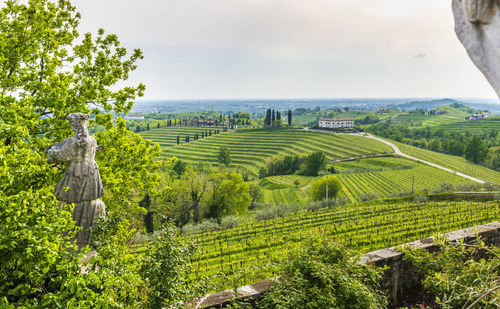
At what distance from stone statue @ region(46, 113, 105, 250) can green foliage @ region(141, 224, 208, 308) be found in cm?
121

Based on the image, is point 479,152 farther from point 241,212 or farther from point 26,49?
point 26,49

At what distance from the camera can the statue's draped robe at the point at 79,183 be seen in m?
5.09

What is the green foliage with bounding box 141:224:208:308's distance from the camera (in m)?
4.23

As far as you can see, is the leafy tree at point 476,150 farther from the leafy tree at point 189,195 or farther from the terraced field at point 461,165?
the leafy tree at point 189,195

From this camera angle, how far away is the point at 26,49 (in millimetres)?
10172

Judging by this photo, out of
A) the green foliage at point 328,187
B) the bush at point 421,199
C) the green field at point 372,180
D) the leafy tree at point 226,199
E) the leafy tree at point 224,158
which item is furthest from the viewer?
the leafy tree at point 224,158

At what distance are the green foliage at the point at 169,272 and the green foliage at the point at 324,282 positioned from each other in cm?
120

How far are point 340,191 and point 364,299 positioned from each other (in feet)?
197

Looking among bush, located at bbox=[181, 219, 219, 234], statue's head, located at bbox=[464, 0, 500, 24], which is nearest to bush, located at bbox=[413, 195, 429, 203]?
bush, located at bbox=[181, 219, 219, 234]

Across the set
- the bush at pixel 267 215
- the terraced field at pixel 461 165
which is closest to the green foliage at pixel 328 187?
the bush at pixel 267 215

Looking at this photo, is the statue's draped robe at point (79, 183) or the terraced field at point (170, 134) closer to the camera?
the statue's draped robe at point (79, 183)

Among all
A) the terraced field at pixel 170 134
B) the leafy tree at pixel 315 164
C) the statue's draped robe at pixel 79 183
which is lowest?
the leafy tree at pixel 315 164

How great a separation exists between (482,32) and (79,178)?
541 cm

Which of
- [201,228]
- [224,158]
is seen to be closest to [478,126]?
[224,158]
